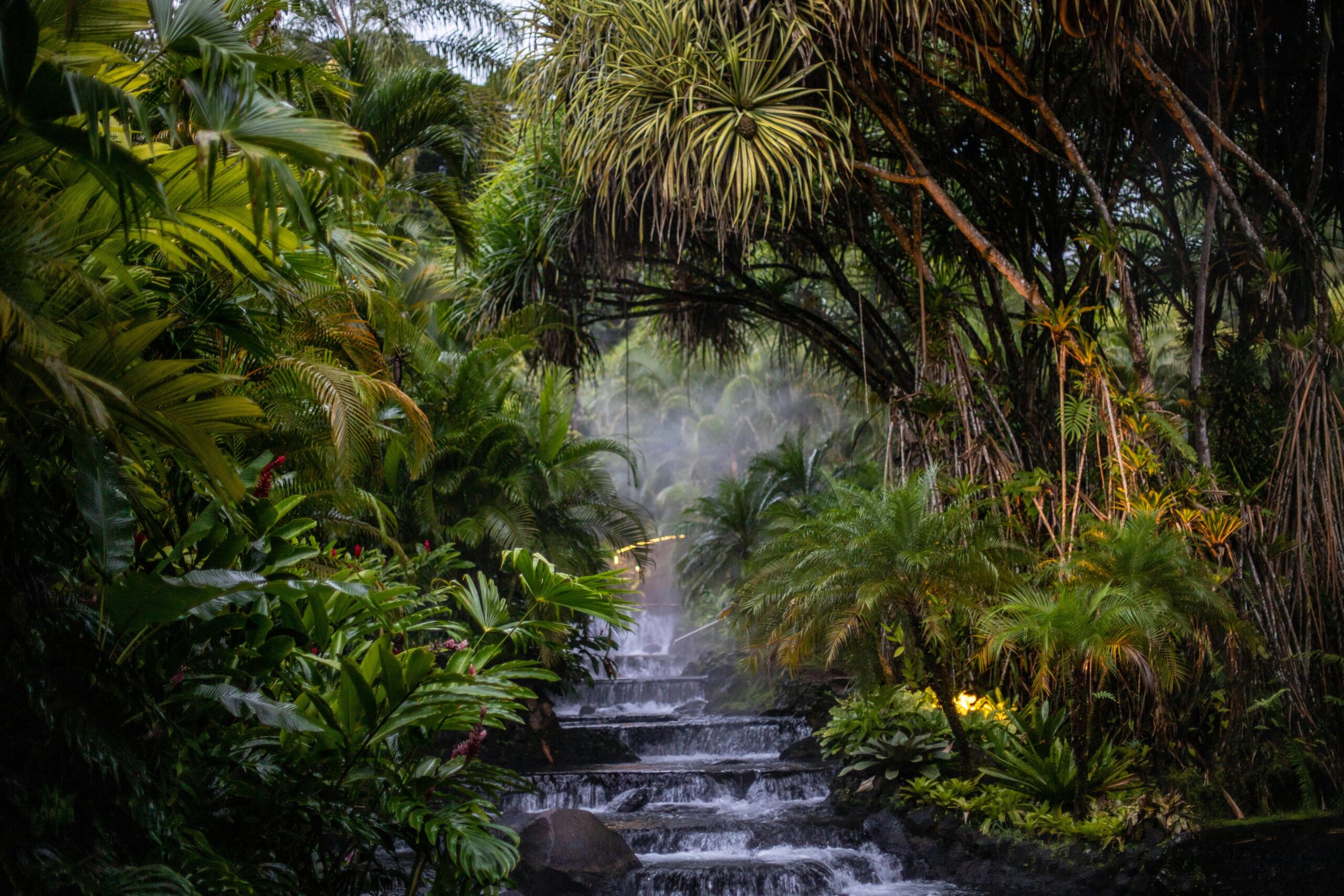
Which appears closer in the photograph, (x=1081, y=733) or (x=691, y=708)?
(x=1081, y=733)

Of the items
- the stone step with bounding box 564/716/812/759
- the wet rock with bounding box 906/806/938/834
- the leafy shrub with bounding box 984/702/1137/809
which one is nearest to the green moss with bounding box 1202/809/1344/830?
the leafy shrub with bounding box 984/702/1137/809

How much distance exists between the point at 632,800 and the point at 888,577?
307cm

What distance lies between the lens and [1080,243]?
740 centimetres

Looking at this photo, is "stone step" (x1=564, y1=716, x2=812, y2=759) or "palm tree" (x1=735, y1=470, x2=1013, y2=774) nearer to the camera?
"palm tree" (x1=735, y1=470, x2=1013, y2=774)

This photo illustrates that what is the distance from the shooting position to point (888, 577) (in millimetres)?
5734

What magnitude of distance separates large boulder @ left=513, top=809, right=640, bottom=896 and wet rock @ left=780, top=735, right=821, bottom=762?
290 cm

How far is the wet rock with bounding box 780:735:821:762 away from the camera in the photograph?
853 cm

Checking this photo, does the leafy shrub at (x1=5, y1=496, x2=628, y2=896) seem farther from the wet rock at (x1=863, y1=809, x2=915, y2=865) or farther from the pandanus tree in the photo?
the wet rock at (x1=863, y1=809, x2=915, y2=865)

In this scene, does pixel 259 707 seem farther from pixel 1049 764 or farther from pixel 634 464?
pixel 634 464

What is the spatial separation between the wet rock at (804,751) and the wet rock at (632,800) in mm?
1558

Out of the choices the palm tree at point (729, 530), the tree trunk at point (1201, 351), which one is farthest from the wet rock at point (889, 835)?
the palm tree at point (729, 530)

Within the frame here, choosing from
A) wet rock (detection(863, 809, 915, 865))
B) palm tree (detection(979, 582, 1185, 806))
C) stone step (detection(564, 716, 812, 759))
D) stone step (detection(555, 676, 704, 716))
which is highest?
palm tree (detection(979, 582, 1185, 806))

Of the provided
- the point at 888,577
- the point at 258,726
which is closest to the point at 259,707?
the point at 258,726

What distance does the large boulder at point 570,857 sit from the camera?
5656 millimetres
